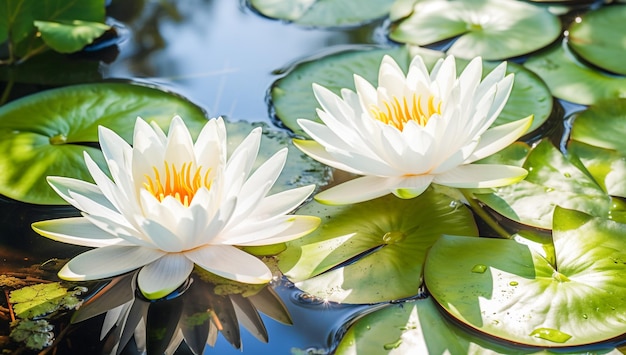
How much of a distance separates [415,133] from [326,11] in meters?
1.49

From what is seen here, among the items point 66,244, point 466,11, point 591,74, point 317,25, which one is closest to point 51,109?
point 66,244

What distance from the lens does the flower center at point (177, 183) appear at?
1.75 m

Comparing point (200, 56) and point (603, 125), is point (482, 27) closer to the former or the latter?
point (603, 125)

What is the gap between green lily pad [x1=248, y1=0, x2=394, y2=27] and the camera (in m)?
3.05

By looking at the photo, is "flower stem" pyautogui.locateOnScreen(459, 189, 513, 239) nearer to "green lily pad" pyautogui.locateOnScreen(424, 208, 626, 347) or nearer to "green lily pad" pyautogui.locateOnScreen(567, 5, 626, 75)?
"green lily pad" pyautogui.locateOnScreen(424, 208, 626, 347)

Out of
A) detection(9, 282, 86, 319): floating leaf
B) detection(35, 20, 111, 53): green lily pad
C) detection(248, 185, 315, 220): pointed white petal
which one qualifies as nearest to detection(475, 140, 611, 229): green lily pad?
detection(248, 185, 315, 220): pointed white petal

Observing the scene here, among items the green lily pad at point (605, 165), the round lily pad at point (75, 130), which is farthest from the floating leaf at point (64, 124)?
the green lily pad at point (605, 165)

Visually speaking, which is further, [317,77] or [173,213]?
[317,77]

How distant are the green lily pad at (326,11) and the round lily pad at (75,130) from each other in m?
0.84

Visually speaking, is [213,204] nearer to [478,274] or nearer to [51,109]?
[478,274]

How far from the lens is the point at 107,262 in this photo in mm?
1699

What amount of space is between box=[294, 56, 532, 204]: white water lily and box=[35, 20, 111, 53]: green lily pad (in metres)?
1.22

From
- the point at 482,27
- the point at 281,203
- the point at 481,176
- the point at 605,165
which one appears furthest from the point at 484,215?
the point at 482,27

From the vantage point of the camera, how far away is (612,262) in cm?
168
